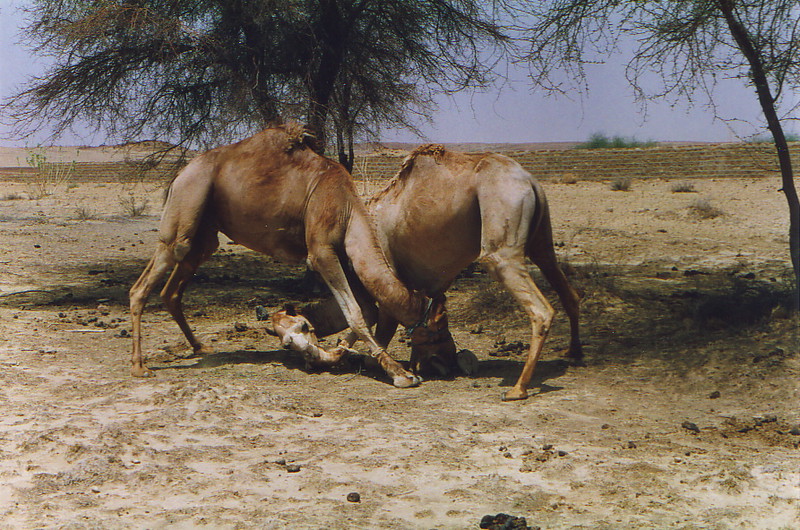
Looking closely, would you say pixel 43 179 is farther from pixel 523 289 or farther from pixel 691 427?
pixel 691 427

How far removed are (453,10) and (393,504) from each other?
7788mm

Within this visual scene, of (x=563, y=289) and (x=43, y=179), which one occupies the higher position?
(x=43, y=179)

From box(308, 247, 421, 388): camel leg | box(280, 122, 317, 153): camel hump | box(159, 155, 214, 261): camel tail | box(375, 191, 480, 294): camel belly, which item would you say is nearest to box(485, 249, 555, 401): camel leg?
box(375, 191, 480, 294): camel belly

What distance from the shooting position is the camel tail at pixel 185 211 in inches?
301

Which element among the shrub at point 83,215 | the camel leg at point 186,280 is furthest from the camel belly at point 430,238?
the shrub at point 83,215

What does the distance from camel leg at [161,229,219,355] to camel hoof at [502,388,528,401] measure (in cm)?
313

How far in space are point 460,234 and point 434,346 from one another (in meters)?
1.04

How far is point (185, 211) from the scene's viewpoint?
764 cm

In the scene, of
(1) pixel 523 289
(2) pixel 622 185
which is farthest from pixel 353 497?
(2) pixel 622 185

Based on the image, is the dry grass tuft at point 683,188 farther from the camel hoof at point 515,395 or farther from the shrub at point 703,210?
the camel hoof at point 515,395

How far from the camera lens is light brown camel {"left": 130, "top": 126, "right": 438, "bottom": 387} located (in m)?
7.24

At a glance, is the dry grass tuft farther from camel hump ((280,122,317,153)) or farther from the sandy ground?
camel hump ((280,122,317,153))

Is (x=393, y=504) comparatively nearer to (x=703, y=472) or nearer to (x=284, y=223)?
(x=703, y=472)

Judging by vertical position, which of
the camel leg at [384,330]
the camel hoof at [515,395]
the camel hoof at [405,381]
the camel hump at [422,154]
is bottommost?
the camel hoof at [405,381]
